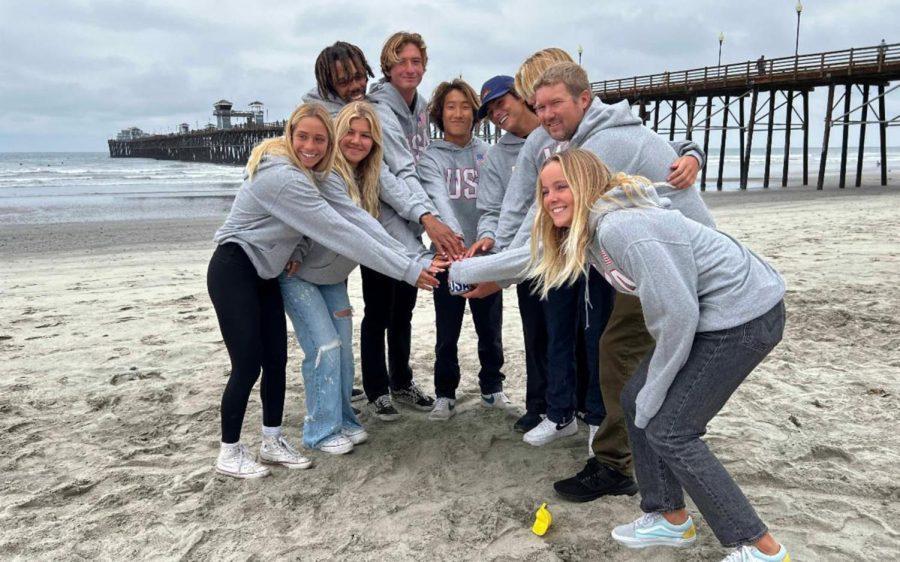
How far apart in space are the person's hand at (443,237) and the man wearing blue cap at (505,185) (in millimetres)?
97

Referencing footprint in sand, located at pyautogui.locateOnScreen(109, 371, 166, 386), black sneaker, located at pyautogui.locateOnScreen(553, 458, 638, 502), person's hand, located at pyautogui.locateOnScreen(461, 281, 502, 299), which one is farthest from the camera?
footprint in sand, located at pyautogui.locateOnScreen(109, 371, 166, 386)

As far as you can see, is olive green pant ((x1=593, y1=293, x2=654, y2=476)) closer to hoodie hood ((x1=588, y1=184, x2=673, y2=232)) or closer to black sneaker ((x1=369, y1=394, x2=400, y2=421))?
hoodie hood ((x1=588, y1=184, x2=673, y2=232))

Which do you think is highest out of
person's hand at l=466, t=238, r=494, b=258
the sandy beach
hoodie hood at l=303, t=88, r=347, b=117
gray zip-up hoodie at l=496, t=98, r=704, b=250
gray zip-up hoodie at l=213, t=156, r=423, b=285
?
hoodie hood at l=303, t=88, r=347, b=117

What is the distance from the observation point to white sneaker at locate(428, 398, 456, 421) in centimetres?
416

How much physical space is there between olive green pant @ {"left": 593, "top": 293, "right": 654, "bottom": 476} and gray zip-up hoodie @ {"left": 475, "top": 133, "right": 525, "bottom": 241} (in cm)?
106

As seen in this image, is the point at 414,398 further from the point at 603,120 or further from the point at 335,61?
the point at 603,120

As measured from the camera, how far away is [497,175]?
389 centimetres

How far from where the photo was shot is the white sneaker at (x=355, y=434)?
12.5 ft

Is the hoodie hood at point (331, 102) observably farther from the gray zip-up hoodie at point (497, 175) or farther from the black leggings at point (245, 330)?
the black leggings at point (245, 330)

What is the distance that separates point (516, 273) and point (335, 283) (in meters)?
1.08

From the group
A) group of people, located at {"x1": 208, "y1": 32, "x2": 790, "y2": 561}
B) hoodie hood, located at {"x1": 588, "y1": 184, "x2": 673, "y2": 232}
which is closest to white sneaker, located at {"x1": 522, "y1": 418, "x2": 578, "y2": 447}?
group of people, located at {"x1": 208, "y1": 32, "x2": 790, "y2": 561}

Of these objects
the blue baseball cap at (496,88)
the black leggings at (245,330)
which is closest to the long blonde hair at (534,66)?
the blue baseball cap at (496,88)

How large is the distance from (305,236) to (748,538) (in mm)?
2408

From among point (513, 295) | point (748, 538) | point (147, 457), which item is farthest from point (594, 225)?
point (513, 295)
